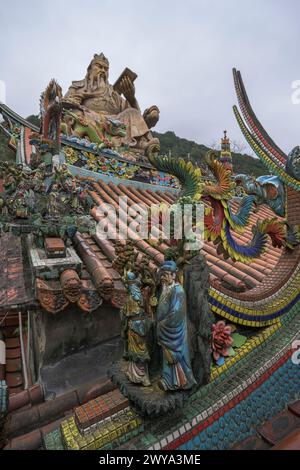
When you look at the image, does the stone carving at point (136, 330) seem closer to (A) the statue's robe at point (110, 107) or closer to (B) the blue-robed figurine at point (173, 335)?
(B) the blue-robed figurine at point (173, 335)

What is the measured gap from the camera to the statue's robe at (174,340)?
7.00ft

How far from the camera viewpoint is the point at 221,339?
2539 mm

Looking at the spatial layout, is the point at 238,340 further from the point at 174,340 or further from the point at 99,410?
the point at 99,410

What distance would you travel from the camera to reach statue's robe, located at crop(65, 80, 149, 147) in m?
10.3

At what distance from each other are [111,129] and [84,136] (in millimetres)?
948

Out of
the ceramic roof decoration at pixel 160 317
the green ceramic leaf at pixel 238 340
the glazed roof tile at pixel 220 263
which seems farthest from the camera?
the glazed roof tile at pixel 220 263

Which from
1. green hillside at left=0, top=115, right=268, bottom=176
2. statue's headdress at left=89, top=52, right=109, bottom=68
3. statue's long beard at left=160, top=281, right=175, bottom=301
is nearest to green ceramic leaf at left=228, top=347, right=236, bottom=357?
statue's long beard at left=160, top=281, right=175, bottom=301

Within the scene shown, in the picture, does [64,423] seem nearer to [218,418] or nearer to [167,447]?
[167,447]

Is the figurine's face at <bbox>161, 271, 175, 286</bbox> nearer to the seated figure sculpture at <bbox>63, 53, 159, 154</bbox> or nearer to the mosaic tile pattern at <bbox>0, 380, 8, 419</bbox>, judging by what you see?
the mosaic tile pattern at <bbox>0, 380, 8, 419</bbox>

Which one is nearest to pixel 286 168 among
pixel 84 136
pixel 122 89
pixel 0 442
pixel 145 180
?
pixel 0 442

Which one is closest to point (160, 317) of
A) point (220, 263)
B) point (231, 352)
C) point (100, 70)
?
point (231, 352)

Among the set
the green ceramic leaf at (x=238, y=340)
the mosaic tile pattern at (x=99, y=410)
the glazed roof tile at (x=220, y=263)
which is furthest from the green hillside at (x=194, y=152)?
the mosaic tile pattern at (x=99, y=410)

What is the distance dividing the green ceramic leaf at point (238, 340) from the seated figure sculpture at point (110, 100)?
26.6 ft

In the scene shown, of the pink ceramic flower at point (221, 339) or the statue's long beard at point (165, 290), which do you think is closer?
the statue's long beard at point (165, 290)
